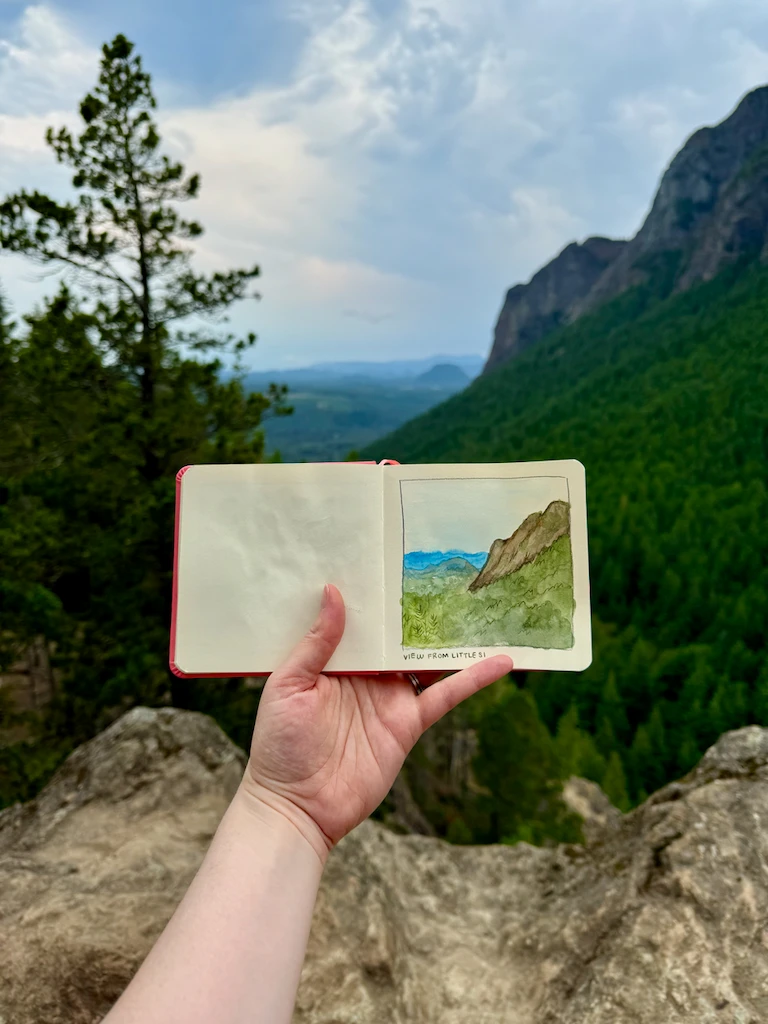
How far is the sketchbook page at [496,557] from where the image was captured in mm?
2369

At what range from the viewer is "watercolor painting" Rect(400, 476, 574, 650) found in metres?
2.38

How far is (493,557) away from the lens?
2.43 m

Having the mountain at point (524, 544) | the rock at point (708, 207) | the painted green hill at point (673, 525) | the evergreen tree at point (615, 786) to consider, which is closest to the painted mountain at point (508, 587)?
the mountain at point (524, 544)

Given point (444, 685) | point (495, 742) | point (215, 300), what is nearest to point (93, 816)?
point (444, 685)

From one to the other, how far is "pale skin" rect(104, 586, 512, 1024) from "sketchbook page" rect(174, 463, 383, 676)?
0.15 meters

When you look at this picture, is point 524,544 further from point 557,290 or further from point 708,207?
point 557,290

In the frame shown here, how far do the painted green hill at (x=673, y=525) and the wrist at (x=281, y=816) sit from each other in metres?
12.8

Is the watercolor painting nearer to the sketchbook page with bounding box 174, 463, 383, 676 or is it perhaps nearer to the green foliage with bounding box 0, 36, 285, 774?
the sketchbook page with bounding box 174, 463, 383, 676

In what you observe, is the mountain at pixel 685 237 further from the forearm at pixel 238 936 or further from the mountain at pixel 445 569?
the forearm at pixel 238 936

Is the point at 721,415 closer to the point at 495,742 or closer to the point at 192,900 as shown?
the point at 495,742

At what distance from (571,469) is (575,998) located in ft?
7.27

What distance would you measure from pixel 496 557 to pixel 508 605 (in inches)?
8.2

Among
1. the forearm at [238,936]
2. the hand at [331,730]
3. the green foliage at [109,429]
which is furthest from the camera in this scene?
the green foliage at [109,429]

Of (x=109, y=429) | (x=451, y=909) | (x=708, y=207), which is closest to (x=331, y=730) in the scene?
(x=451, y=909)
